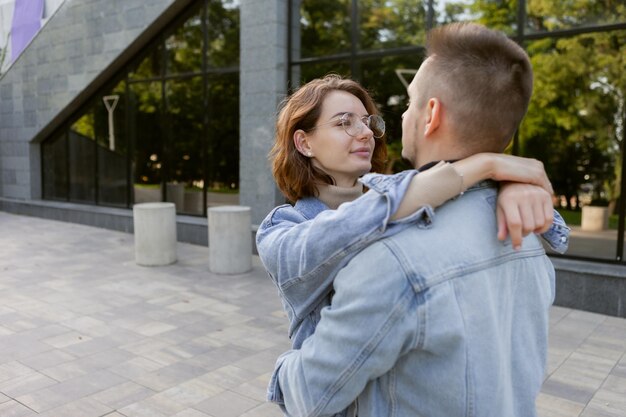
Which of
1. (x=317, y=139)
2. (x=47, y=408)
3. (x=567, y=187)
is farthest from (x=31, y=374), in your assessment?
(x=567, y=187)

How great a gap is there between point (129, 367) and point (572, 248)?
6.17m

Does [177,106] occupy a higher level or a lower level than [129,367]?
higher

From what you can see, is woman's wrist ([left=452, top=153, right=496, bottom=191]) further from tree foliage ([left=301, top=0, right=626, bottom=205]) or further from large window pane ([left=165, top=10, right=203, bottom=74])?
large window pane ([left=165, top=10, right=203, bottom=74])

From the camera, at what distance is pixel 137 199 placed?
1378cm

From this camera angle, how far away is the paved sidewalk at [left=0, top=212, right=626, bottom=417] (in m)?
4.15

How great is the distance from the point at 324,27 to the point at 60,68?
7881mm

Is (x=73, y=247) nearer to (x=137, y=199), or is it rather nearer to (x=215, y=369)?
(x=137, y=199)

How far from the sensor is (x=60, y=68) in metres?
14.4

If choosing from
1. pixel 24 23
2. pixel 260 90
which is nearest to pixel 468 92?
pixel 260 90

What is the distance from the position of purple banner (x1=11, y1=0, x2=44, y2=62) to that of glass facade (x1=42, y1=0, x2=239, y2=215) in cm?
297

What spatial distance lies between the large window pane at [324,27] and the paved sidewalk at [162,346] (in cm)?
440

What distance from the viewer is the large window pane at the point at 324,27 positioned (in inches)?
401

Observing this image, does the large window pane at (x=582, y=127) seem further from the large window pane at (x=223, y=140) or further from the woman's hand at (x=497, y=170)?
the woman's hand at (x=497, y=170)

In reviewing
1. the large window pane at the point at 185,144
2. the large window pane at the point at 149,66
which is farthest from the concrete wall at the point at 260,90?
the large window pane at the point at 149,66
